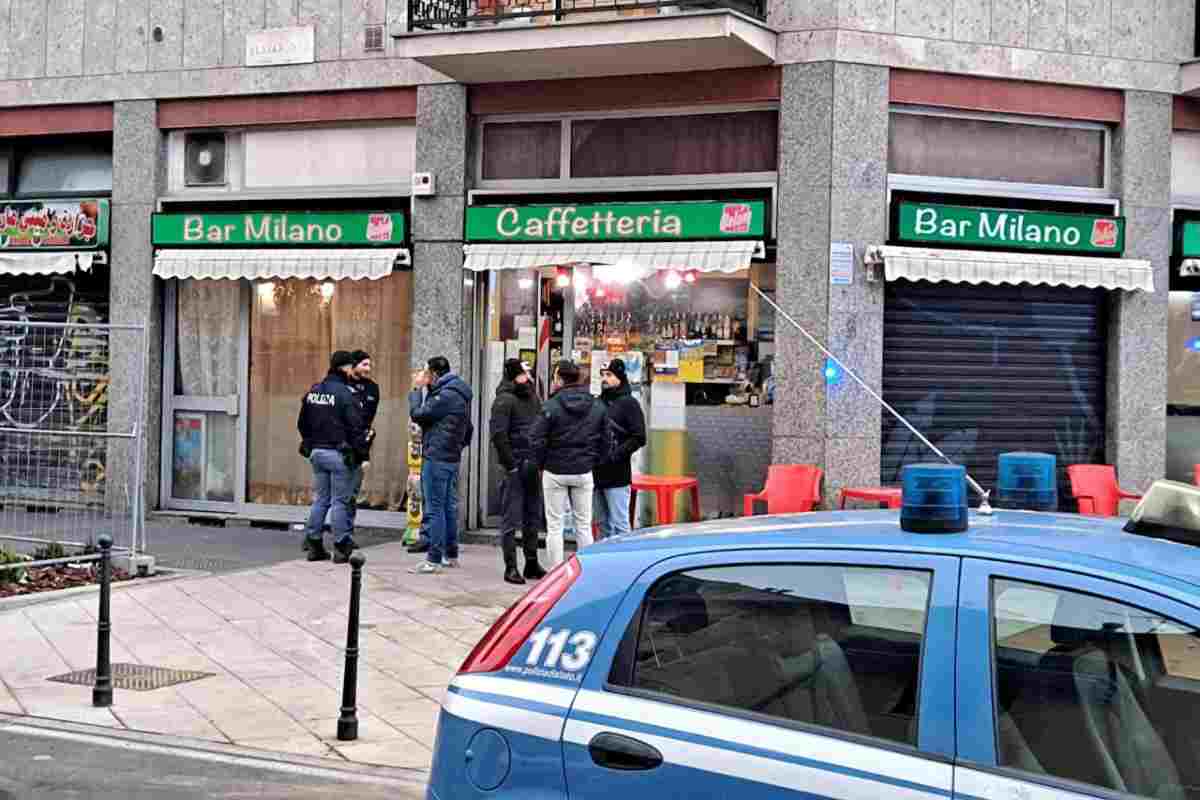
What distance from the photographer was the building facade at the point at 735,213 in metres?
13.6

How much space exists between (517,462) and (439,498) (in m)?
0.75

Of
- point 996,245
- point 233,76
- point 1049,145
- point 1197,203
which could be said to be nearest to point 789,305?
point 996,245

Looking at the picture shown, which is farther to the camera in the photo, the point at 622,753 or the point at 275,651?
the point at 275,651

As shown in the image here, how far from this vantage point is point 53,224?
54.8 feet

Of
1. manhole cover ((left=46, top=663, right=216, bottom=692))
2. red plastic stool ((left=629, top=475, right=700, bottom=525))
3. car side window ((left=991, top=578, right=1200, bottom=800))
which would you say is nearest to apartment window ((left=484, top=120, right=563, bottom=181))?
red plastic stool ((left=629, top=475, right=700, bottom=525))

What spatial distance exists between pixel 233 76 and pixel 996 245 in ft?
27.2

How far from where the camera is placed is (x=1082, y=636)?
3295mm

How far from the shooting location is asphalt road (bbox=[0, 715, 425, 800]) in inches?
262

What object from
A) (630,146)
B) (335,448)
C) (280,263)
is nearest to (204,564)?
(335,448)

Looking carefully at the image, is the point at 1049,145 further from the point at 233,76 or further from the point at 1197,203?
the point at 233,76

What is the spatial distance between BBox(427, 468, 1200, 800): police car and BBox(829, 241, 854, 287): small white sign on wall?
9488 millimetres

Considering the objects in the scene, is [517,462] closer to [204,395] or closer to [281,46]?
[204,395]

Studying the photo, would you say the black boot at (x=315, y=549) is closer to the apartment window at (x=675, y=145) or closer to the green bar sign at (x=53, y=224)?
the apartment window at (x=675, y=145)

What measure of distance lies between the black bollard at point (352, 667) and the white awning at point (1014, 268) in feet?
24.1
